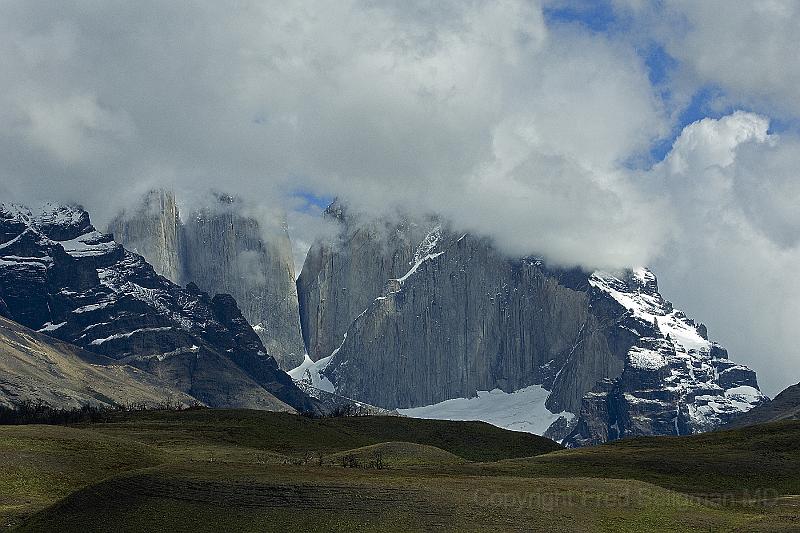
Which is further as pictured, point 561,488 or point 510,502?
point 561,488

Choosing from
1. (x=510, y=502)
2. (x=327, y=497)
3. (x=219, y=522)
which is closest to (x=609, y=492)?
(x=510, y=502)

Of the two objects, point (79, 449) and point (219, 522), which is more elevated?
point (79, 449)

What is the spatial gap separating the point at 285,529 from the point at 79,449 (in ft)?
267

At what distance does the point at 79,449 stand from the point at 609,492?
92.0 meters

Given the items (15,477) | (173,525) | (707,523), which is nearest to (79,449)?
(15,477)

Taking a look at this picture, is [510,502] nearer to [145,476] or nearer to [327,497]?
[327,497]

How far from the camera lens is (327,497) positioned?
133750 mm

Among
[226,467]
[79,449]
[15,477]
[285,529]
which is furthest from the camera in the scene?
[79,449]

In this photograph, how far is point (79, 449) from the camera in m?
200

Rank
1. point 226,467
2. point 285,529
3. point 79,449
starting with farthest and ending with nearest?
1. point 79,449
2. point 226,467
3. point 285,529

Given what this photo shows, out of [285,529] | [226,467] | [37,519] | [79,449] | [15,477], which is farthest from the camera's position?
[79,449]

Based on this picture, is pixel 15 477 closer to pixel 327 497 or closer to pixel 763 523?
pixel 327 497

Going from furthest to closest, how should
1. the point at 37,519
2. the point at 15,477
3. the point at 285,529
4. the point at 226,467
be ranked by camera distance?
1. the point at 15,477
2. the point at 226,467
3. the point at 37,519
4. the point at 285,529

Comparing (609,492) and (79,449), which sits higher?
(79,449)
